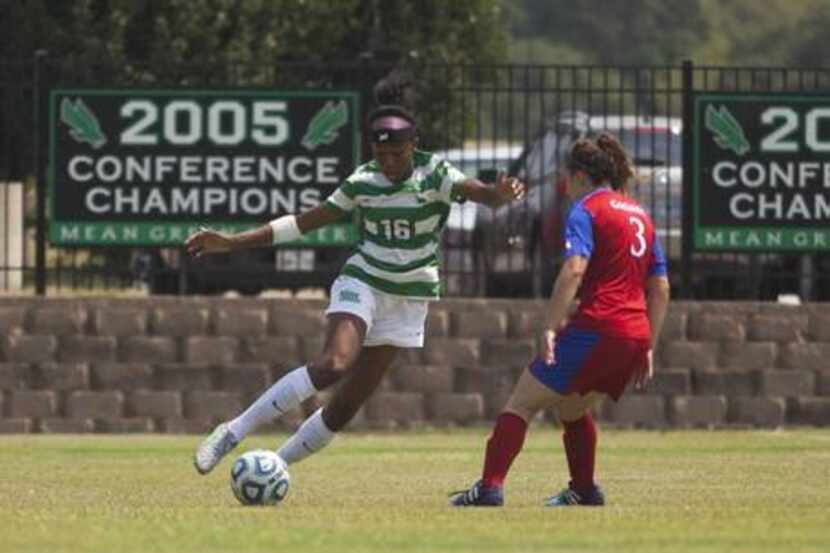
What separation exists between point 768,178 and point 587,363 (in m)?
9.86

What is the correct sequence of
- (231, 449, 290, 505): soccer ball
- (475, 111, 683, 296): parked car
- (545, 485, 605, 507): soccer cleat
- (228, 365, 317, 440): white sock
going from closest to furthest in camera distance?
(231, 449, 290, 505): soccer ball
(545, 485, 605, 507): soccer cleat
(228, 365, 317, 440): white sock
(475, 111, 683, 296): parked car

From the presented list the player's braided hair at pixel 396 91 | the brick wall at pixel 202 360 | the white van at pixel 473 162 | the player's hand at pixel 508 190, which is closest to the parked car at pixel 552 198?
the white van at pixel 473 162

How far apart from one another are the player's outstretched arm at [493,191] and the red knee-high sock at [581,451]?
1.25 meters

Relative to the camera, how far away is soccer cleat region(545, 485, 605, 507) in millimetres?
15500

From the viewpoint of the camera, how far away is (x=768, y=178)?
80.9ft

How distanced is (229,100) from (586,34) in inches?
3237

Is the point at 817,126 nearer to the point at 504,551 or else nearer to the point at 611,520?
the point at 611,520

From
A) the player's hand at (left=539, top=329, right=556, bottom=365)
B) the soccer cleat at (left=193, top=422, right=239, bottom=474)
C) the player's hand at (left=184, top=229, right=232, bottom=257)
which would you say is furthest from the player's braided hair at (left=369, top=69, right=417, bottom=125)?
the player's hand at (left=539, top=329, right=556, bottom=365)

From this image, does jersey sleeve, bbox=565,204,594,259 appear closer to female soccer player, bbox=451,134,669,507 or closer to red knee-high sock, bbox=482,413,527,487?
female soccer player, bbox=451,134,669,507

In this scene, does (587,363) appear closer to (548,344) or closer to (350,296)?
(548,344)

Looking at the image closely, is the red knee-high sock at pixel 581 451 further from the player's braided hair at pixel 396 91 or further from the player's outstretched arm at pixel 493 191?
the player's braided hair at pixel 396 91

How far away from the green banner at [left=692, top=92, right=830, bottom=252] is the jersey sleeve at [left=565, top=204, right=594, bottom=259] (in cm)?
958

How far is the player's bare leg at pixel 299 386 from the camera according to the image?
15961mm

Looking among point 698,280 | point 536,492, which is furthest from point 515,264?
point 536,492
